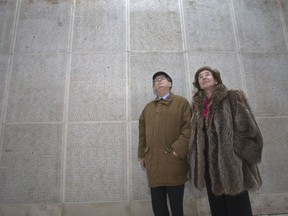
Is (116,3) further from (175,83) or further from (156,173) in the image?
(156,173)

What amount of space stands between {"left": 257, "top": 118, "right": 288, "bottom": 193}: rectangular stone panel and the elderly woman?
1.27 meters

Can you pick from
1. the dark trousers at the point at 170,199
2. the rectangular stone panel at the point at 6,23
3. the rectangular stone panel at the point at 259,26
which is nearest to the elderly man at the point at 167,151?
the dark trousers at the point at 170,199

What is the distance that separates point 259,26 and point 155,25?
1552mm

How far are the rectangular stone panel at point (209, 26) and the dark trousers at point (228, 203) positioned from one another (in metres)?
1.82

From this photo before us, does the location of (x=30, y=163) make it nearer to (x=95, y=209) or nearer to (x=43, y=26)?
(x=95, y=209)

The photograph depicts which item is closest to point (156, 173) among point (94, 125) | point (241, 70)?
point (94, 125)

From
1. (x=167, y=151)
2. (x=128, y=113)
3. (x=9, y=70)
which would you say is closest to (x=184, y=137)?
(x=167, y=151)

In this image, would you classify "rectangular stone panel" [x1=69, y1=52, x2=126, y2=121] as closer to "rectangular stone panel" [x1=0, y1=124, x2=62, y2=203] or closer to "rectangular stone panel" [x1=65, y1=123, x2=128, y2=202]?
"rectangular stone panel" [x1=65, y1=123, x2=128, y2=202]

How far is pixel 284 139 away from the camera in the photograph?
2957 mm

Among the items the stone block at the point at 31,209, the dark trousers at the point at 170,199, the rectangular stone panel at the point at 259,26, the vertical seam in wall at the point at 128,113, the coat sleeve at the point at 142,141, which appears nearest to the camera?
the dark trousers at the point at 170,199

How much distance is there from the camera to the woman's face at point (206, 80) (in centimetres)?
205

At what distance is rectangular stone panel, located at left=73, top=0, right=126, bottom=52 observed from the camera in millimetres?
3188

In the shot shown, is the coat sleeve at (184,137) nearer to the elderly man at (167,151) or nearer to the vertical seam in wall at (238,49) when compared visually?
the elderly man at (167,151)

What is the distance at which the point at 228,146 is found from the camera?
1785mm
